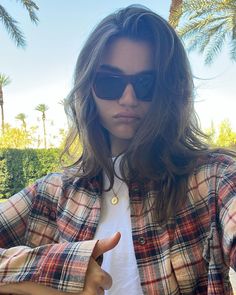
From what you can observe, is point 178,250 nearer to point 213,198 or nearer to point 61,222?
point 213,198

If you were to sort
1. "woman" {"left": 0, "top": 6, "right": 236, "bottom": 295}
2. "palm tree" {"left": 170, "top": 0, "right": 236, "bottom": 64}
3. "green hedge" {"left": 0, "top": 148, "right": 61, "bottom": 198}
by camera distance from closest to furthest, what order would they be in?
1. "woman" {"left": 0, "top": 6, "right": 236, "bottom": 295}
2. "palm tree" {"left": 170, "top": 0, "right": 236, "bottom": 64}
3. "green hedge" {"left": 0, "top": 148, "right": 61, "bottom": 198}

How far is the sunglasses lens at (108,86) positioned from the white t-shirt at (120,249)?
314 millimetres

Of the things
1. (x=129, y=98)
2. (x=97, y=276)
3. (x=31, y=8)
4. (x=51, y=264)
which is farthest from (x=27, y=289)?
(x=31, y=8)

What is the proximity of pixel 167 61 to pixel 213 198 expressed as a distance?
0.52 metres

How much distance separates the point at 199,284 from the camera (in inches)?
42.2

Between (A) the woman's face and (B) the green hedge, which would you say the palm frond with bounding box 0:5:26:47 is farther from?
(A) the woman's face

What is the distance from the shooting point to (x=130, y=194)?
1248mm

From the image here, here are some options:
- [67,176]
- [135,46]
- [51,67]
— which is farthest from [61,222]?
[51,67]

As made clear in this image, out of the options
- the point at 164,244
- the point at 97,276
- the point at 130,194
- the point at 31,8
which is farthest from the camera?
the point at 31,8

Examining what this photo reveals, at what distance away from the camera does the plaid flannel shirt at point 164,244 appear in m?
0.97

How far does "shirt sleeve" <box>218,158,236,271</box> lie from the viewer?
0.95m

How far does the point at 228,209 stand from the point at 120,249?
0.36 meters

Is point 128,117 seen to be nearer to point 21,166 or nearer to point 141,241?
point 141,241

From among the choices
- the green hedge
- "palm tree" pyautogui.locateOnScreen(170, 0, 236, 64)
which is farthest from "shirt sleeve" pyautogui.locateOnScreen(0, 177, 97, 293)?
the green hedge
